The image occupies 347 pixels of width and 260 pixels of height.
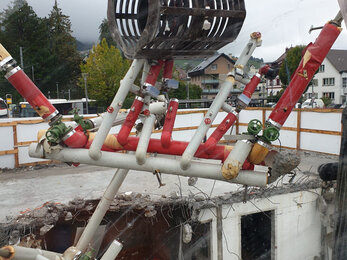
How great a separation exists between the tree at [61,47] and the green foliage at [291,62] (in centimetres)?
624

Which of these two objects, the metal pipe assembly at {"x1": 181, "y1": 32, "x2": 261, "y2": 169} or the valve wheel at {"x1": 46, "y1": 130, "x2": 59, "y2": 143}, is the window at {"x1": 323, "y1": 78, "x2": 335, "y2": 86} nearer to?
the metal pipe assembly at {"x1": 181, "y1": 32, "x2": 261, "y2": 169}

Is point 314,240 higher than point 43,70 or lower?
lower

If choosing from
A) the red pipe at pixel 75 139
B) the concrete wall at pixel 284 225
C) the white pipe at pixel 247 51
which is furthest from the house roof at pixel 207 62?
the concrete wall at pixel 284 225

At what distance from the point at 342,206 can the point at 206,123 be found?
2.64 ft

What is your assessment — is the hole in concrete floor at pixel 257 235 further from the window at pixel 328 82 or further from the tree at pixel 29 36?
the tree at pixel 29 36

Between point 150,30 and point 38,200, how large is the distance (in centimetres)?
376

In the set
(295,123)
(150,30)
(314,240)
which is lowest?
(314,240)

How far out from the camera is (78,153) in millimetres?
1835

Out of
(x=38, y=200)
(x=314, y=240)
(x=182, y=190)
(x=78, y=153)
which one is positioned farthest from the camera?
(x=314, y=240)

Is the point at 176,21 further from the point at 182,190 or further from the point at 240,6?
the point at 182,190

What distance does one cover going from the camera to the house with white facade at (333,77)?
1621 mm

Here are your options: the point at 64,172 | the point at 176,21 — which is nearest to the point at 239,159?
the point at 176,21

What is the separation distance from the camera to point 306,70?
1538 mm

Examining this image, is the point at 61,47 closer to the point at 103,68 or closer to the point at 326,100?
the point at 103,68
